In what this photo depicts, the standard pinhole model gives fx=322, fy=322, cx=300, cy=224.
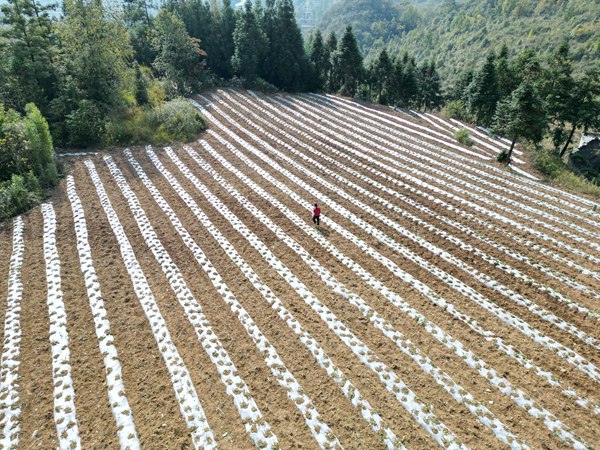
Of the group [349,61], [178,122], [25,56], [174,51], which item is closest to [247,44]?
A: [174,51]

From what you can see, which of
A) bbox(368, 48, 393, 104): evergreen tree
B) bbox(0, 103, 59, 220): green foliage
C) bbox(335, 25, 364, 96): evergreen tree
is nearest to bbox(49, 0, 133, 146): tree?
bbox(0, 103, 59, 220): green foliage

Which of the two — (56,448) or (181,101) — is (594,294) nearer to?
(56,448)

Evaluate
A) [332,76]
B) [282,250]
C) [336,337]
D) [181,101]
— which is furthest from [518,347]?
[332,76]

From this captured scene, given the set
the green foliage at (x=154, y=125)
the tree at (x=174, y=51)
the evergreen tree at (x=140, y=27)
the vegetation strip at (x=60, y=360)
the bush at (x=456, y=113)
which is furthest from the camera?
the evergreen tree at (x=140, y=27)

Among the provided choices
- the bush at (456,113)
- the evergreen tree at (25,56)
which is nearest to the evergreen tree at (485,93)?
the bush at (456,113)

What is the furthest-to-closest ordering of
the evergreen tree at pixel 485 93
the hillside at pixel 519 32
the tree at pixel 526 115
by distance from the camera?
the hillside at pixel 519 32 < the evergreen tree at pixel 485 93 < the tree at pixel 526 115

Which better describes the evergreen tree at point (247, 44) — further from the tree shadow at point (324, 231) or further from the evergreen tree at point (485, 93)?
the tree shadow at point (324, 231)
